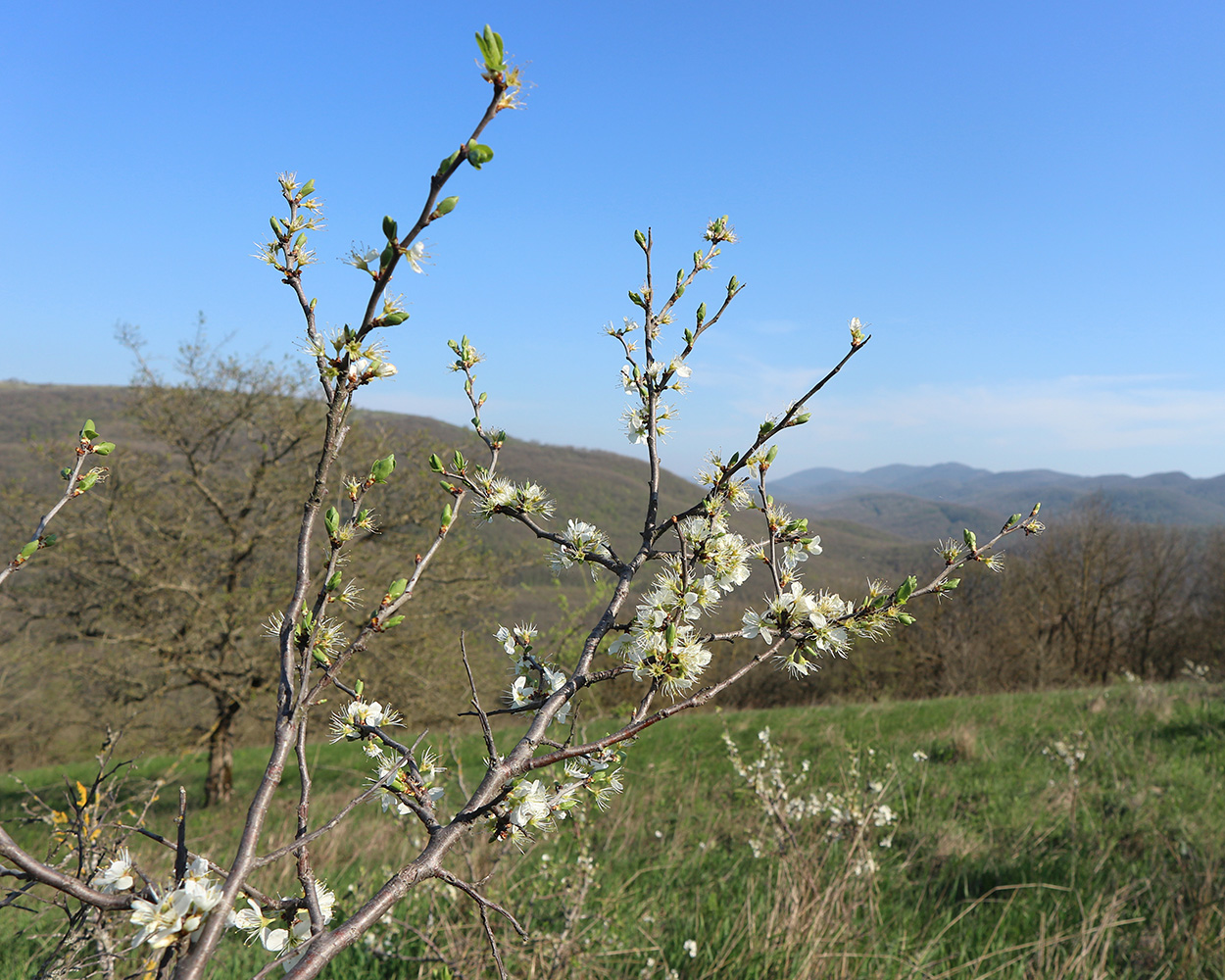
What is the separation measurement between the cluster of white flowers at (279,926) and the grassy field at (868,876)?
0.81 m

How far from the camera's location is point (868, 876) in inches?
123

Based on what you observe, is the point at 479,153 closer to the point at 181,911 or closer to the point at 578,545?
the point at 578,545

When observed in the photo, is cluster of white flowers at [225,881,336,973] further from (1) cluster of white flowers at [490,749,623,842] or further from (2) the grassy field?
(2) the grassy field

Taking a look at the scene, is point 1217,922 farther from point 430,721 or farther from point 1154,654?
point 1154,654

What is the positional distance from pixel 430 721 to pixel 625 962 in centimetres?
1088

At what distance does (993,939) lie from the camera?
3.10 meters

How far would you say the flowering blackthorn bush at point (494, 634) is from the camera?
92 centimetres

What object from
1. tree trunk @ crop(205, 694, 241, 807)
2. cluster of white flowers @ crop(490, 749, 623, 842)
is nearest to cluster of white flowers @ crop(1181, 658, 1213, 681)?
cluster of white flowers @ crop(490, 749, 623, 842)

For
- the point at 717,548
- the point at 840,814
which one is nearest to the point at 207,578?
the point at 840,814

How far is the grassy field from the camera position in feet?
8.84

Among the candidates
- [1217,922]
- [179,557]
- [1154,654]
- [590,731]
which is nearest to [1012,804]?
[1217,922]

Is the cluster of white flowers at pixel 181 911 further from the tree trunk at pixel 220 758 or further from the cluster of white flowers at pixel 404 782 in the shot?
the tree trunk at pixel 220 758

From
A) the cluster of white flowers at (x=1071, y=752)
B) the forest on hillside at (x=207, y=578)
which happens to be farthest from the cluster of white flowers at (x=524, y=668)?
the forest on hillside at (x=207, y=578)

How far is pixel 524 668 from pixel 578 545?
12.9 inches
